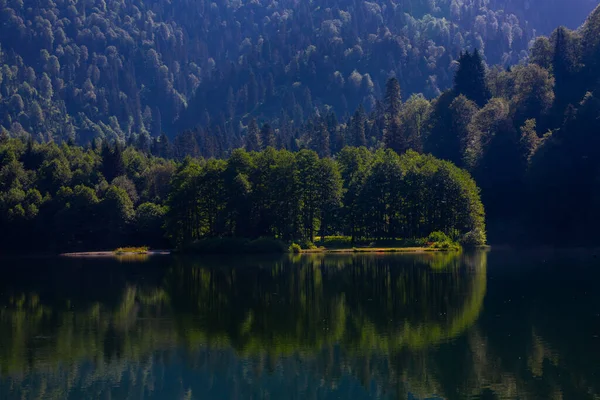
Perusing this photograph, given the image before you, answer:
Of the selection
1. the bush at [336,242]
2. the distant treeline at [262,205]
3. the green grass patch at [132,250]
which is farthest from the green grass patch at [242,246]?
the green grass patch at [132,250]

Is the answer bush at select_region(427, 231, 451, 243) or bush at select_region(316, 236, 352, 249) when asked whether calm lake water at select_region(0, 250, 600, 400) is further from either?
bush at select_region(316, 236, 352, 249)

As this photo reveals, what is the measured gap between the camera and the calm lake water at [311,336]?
35375 millimetres

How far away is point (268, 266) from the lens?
9250 cm

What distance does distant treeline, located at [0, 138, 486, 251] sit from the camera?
12756 cm

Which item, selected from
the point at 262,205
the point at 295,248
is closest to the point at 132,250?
the point at 262,205

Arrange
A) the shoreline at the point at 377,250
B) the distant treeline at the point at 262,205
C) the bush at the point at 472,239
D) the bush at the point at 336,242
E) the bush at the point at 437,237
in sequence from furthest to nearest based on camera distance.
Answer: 1. the bush at the point at 336,242
2. the distant treeline at the point at 262,205
3. the bush at the point at 472,239
4. the bush at the point at 437,237
5. the shoreline at the point at 377,250

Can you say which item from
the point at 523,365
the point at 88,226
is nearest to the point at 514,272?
the point at 523,365

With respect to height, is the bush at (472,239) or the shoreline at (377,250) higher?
the bush at (472,239)

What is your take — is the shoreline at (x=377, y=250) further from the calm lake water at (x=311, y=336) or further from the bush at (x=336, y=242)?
the calm lake water at (x=311, y=336)

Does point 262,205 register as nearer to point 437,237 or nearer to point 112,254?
point 112,254

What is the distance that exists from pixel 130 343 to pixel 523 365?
21.1 metres

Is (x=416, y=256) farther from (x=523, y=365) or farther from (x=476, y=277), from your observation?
(x=523, y=365)

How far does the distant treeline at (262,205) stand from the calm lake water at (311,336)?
47.6 m

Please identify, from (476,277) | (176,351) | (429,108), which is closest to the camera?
(176,351)
